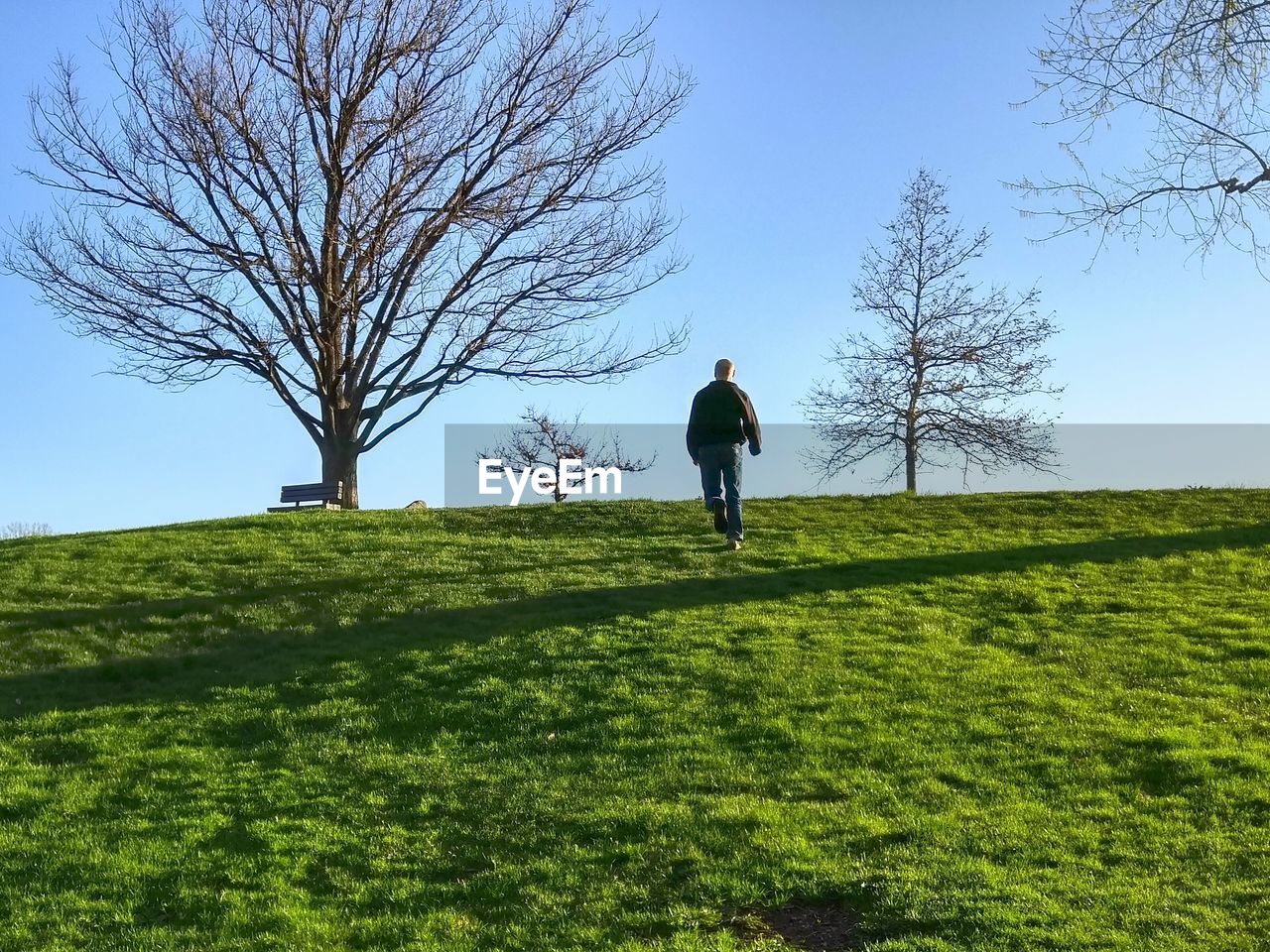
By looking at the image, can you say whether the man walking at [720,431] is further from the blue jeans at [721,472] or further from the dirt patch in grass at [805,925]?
the dirt patch in grass at [805,925]

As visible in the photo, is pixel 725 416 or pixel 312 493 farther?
pixel 312 493

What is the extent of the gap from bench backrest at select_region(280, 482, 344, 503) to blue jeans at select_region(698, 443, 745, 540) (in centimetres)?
1068

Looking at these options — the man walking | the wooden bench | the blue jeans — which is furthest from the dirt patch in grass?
the wooden bench

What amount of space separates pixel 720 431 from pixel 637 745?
20.1 ft

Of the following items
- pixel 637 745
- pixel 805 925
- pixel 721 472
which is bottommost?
pixel 805 925

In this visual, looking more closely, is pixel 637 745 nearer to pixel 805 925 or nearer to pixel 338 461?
pixel 805 925

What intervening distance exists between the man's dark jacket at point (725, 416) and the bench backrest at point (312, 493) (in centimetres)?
1110

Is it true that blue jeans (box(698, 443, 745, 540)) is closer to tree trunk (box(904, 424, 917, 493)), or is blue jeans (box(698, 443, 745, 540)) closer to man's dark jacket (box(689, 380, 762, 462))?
man's dark jacket (box(689, 380, 762, 462))

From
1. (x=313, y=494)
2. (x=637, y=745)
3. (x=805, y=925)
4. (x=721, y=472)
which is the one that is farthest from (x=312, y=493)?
(x=805, y=925)

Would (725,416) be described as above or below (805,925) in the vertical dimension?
above

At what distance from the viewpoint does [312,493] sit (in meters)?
22.9

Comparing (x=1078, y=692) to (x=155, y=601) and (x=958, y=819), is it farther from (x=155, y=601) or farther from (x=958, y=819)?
(x=155, y=601)

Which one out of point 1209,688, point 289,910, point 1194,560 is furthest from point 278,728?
point 1194,560

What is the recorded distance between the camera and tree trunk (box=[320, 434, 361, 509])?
80.8 ft
